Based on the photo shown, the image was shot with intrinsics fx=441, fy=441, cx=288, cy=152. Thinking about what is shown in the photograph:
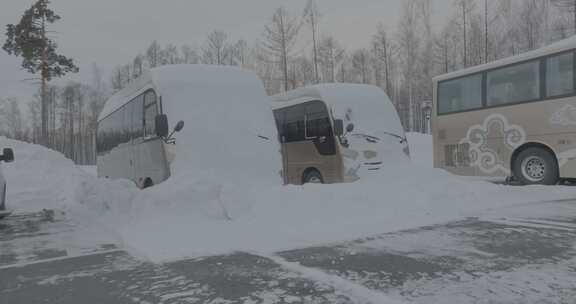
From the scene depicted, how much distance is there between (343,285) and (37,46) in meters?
38.6

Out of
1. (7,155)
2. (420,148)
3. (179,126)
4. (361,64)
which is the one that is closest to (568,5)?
(420,148)

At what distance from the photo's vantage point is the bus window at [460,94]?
12.1m

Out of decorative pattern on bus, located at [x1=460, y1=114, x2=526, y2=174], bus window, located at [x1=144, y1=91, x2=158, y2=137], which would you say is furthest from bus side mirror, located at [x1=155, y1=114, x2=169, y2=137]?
decorative pattern on bus, located at [x1=460, y1=114, x2=526, y2=174]

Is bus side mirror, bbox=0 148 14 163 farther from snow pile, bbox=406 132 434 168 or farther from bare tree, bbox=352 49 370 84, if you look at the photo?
bare tree, bbox=352 49 370 84

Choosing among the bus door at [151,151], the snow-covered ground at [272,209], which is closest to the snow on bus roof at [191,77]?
the bus door at [151,151]

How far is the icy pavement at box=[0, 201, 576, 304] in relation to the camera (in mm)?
3268

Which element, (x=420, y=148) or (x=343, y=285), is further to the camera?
(x=420, y=148)

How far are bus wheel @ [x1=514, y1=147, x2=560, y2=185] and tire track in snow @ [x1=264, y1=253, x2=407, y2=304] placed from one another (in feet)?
28.2

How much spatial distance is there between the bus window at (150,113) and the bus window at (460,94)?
8543 mm

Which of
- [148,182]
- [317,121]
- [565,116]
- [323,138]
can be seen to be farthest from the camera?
[317,121]

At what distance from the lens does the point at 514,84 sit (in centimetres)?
1118

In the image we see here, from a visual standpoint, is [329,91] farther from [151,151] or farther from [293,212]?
[293,212]

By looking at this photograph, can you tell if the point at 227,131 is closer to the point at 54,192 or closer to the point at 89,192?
the point at 89,192

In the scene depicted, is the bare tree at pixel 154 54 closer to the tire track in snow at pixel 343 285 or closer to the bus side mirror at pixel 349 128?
the bus side mirror at pixel 349 128
